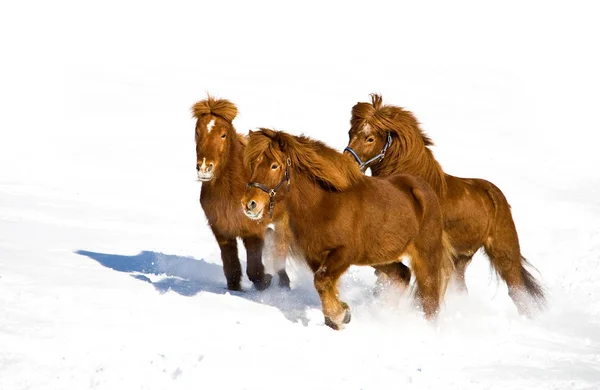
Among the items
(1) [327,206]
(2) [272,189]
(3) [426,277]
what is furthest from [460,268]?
(2) [272,189]

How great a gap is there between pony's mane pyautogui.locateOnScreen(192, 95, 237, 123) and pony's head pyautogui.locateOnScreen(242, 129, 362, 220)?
1.59m

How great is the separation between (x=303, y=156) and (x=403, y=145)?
2.32 meters

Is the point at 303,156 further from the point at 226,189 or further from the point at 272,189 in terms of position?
the point at 226,189

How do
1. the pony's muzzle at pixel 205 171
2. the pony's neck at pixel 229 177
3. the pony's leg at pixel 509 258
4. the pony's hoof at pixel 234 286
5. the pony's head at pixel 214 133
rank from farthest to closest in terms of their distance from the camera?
the pony's leg at pixel 509 258, the pony's hoof at pixel 234 286, the pony's neck at pixel 229 177, the pony's head at pixel 214 133, the pony's muzzle at pixel 205 171

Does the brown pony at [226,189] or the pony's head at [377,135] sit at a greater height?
the pony's head at [377,135]

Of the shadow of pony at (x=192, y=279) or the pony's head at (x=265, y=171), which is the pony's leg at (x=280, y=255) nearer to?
the shadow of pony at (x=192, y=279)

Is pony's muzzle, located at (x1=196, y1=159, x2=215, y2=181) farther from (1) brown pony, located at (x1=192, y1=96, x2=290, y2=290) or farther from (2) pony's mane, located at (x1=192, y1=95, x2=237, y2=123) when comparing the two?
(2) pony's mane, located at (x1=192, y1=95, x2=237, y2=123)

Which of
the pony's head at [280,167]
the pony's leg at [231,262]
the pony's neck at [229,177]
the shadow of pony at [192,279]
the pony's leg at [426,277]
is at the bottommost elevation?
the shadow of pony at [192,279]

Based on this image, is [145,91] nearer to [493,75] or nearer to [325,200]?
[493,75]

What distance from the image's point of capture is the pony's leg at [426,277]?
819 centimetres

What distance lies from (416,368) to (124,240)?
23.3 feet

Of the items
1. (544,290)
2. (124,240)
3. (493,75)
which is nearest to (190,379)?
(544,290)

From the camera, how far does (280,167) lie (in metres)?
7.23

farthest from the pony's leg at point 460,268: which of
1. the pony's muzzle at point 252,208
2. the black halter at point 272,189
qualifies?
the pony's muzzle at point 252,208
